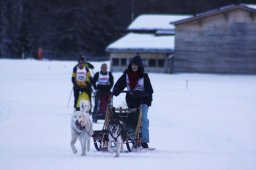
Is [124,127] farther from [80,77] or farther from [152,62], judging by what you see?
[152,62]

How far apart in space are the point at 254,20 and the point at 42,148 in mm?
41058

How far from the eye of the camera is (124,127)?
35.8 feet

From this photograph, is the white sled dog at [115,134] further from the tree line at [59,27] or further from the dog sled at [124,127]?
the tree line at [59,27]

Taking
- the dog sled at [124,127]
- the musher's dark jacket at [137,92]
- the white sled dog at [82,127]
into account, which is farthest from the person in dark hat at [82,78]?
the white sled dog at [82,127]

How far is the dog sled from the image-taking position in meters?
10.8

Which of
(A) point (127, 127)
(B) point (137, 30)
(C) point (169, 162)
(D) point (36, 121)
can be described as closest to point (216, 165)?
(C) point (169, 162)

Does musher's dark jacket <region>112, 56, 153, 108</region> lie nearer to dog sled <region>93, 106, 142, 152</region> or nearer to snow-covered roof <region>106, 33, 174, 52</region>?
dog sled <region>93, 106, 142, 152</region>

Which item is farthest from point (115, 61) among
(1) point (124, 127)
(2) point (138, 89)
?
(1) point (124, 127)

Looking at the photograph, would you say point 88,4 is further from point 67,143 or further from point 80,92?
point 67,143

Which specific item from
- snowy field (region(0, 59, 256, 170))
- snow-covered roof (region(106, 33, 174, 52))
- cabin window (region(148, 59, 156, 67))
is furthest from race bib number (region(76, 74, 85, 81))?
cabin window (region(148, 59, 156, 67))

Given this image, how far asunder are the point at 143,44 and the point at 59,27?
1177 inches

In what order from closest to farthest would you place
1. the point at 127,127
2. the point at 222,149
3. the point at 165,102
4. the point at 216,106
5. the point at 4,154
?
the point at 4,154 < the point at 127,127 < the point at 222,149 < the point at 216,106 < the point at 165,102

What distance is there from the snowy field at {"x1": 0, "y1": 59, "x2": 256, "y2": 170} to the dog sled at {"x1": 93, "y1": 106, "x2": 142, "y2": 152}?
→ 0.26m

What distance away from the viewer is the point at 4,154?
1044 centimetres
